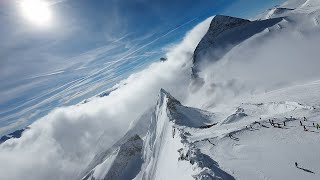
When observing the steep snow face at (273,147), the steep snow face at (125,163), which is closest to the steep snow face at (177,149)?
the steep snow face at (273,147)

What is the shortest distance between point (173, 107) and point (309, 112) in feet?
163

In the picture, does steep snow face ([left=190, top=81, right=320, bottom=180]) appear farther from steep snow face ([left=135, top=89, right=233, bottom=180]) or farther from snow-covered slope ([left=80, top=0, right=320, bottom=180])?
steep snow face ([left=135, top=89, right=233, bottom=180])

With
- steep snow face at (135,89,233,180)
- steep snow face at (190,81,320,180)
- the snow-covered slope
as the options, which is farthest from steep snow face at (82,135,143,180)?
steep snow face at (190,81,320,180)

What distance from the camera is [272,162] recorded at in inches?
1716

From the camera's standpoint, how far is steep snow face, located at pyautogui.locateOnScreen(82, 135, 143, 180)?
131m

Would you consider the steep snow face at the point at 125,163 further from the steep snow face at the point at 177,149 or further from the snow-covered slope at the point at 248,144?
the snow-covered slope at the point at 248,144

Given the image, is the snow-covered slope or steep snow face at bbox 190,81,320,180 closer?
steep snow face at bbox 190,81,320,180

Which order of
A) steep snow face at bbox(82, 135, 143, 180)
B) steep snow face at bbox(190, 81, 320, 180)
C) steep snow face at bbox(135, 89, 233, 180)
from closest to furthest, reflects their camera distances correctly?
steep snow face at bbox(190, 81, 320, 180), steep snow face at bbox(135, 89, 233, 180), steep snow face at bbox(82, 135, 143, 180)

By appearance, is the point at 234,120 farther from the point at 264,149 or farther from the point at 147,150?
the point at 147,150

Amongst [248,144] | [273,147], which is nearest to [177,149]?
[248,144]

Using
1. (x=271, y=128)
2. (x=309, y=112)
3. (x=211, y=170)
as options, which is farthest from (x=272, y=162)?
(x=309, y=112)

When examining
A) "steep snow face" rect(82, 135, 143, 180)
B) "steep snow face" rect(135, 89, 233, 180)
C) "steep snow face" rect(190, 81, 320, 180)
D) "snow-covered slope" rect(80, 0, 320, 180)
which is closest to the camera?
"steep snow face" rect(190, 81, 320, 180)

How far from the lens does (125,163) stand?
134750 millimetres

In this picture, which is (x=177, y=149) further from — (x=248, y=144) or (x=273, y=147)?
(x=273, y=147)
